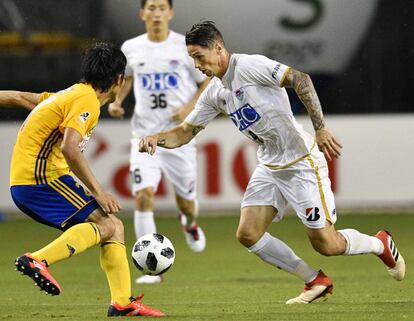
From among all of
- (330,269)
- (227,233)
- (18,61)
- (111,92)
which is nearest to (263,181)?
(111,92)

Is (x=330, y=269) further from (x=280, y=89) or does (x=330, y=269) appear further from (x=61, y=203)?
(x=61, y=203)

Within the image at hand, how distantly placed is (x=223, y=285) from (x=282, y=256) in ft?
4.75

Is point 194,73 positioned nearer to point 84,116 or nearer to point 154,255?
point 154,255

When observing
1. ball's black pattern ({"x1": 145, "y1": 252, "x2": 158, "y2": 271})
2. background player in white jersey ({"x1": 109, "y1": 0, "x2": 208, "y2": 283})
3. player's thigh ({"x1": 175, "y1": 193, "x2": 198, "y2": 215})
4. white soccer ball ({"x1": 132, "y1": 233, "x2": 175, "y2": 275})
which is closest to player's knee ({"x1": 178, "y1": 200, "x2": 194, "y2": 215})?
player's thigh ({"x1": 175, "y1": 193, "x2": 198, "y2": 215})

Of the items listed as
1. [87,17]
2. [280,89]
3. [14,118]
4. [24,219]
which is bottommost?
[24,219]

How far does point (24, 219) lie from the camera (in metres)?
15.7

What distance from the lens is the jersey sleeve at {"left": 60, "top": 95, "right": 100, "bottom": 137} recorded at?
7.19 meters

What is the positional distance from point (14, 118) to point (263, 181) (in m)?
7.68

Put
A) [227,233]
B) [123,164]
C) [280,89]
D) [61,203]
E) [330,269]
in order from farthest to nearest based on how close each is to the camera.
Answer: [123,164] → [227,233] → [330,269] → [280,89] → [61,203]

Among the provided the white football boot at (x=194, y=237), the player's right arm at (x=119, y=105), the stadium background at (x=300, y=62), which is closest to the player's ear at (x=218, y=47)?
the player's right arm at (x=119, y=105)

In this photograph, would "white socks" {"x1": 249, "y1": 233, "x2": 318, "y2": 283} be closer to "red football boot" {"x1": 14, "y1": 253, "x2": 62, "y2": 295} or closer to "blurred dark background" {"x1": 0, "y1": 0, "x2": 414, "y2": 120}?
"red football boot" {"x1": 14, "y1": 253, "x2": 62, "y2": 295}

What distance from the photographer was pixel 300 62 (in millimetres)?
15391

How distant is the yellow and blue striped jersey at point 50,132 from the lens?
7.27 m

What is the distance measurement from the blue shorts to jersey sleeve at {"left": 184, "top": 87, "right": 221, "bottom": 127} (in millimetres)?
1150
